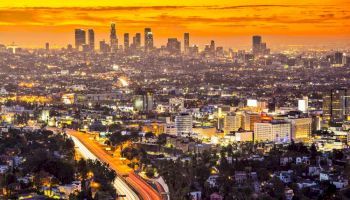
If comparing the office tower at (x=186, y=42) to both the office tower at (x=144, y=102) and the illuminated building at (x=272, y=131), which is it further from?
the illuminated building at (x=272, y=131)

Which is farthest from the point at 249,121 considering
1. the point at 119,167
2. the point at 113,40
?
the point at 113,40

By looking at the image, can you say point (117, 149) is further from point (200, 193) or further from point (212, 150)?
point (200, 193)

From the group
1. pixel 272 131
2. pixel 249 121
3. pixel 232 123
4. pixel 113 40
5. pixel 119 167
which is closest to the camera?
pixel 119 167

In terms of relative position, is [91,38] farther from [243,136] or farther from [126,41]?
[243,136]

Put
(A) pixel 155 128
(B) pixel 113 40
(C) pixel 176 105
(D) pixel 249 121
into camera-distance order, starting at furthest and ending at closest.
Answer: (B) pixel 113 40 < (C) pixel 176 105 < (D) pixel 249 121 < (A) pixel 155 128

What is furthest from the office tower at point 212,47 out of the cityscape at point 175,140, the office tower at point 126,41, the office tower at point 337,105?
the office tower at point 337,105

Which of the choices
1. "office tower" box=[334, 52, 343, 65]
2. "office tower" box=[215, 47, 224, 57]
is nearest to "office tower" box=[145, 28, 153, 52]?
"office tower" box=[215, 47, 224, 57]

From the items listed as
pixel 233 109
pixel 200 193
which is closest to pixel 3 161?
pixel 200 193
